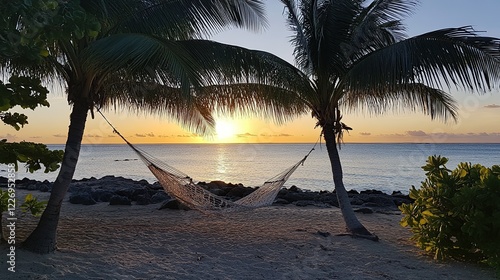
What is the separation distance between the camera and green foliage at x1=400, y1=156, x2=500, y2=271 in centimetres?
355

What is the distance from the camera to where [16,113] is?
3.58 m

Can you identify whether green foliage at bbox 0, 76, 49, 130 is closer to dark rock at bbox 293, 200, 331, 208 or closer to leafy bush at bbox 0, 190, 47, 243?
leafy bush at bbox 0, 190, 47, 243

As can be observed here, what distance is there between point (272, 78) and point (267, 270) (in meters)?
2.08

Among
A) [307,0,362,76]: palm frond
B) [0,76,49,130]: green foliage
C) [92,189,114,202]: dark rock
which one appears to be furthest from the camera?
[92,189,114,202]: dark rock

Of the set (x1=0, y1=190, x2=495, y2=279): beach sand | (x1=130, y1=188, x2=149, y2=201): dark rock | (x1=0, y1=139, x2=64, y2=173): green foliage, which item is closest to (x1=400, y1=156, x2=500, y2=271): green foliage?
(x1=0, y1=190, x2=495, y2=279): beach sand

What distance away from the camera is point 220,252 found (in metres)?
4.14

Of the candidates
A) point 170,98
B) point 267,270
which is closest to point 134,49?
point 267,270

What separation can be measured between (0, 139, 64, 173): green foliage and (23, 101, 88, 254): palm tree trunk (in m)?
0.13

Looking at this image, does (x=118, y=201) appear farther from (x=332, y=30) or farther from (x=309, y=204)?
(x=332, y=30)

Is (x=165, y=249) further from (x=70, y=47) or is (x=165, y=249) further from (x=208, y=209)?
(x=70, y=47)

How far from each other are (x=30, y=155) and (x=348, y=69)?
3286 mm

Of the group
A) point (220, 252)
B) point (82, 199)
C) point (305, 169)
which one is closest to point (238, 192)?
point (82, 199)

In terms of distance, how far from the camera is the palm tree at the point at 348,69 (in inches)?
151

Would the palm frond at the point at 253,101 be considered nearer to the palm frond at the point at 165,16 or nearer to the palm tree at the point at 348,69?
the palm tree at the point at 348,69
